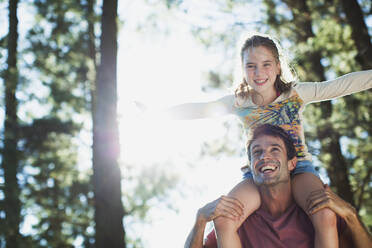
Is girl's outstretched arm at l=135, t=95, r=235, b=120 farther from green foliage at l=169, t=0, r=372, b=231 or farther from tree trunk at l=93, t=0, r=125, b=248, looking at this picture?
green foliage at l=169, t=0, r=372, b=231

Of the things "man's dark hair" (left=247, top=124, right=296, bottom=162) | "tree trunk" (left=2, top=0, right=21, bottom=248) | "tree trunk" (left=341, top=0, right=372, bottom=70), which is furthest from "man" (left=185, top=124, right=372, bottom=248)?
"tree trunk" (left=2, top=0, right=21, bottom=248)

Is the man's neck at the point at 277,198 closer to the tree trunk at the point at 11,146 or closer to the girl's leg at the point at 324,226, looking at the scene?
the girl's leg at the point at 324,226

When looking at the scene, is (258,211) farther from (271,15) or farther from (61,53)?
(61,53)

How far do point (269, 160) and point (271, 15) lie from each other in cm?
722

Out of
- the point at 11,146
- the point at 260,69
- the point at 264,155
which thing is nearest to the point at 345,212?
the point at 264,155

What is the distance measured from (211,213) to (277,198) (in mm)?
473

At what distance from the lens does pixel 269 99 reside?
3203 mm

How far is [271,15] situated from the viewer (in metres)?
9.39

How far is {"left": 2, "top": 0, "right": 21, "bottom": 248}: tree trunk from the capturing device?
7.66 meters

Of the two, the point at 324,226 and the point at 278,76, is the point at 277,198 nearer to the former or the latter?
the point at 324,226

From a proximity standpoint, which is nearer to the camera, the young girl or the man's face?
the man's face

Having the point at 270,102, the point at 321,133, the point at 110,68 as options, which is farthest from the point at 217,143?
the point at 270,102

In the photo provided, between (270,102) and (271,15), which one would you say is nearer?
(270,102)

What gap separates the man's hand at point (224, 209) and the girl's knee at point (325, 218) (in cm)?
48
